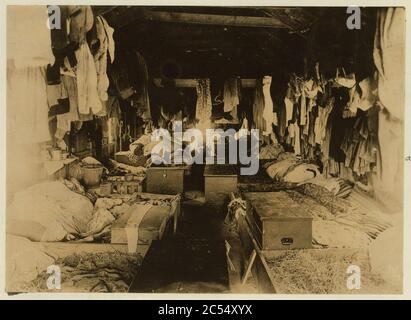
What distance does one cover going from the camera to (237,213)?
3436 millimetres

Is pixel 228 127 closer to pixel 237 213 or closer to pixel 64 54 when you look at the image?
pixel 237 213

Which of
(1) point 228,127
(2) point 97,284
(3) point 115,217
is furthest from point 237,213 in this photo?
(2) point 97,284

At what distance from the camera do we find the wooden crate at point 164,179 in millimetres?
3496

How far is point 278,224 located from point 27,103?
248cm

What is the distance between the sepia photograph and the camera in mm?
3346

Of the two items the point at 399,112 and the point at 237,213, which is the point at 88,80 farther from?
the point at 399,112

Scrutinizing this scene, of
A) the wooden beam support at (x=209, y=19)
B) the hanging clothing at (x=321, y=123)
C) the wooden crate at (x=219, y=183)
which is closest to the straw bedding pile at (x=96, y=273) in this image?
the wooden crate at (x=219, y=183)

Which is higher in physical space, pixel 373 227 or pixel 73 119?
pixel 73 119

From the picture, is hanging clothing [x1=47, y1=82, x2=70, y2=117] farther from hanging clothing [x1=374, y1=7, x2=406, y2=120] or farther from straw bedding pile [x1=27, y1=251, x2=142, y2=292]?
hanging clothing [x1=374, y1=7, x2=406, y2=120]

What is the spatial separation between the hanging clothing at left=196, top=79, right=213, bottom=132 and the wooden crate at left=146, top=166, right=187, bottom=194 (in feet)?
1.45

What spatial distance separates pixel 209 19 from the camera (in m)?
3.38

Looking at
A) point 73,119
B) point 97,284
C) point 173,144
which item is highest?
point 73,119

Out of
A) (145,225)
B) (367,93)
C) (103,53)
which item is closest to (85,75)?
(103,53)

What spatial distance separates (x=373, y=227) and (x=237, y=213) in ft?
4.06
